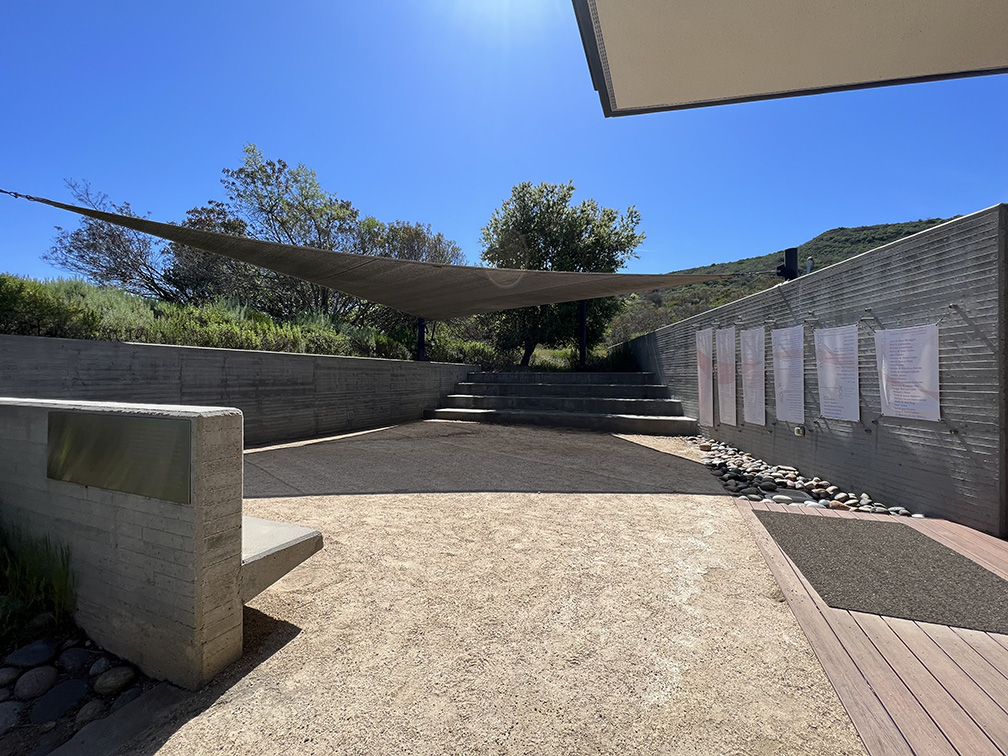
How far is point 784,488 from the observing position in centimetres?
347

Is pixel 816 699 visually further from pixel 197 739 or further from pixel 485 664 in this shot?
pixel 197 739

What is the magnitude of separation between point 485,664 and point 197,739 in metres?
0.76

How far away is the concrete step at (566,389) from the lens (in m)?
7.25

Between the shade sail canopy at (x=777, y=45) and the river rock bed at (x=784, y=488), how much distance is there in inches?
106

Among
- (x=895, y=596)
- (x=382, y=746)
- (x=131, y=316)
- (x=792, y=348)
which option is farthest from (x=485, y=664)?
(x=131, y=316)

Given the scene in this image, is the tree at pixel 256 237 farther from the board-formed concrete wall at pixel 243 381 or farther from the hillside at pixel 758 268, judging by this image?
the hillside at pixel 758 268

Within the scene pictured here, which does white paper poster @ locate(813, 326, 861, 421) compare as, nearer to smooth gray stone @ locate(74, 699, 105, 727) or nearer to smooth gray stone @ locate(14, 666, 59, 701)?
smooth gray stone @ locate(74, 699, 105, 727)

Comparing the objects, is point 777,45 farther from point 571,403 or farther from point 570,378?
point 570,378

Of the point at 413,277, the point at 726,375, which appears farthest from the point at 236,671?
the point at 726,375

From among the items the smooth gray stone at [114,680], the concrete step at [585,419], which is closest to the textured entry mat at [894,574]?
the smooth gray stone at [114,680]

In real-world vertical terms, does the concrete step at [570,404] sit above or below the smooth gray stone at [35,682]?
above

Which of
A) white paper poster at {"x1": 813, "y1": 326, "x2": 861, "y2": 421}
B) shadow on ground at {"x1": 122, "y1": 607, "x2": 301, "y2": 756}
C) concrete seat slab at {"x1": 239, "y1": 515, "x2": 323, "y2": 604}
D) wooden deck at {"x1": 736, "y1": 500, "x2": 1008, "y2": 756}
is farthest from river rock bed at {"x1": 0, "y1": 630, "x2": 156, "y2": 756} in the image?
white paper poster at {"x1": 813, "y1": 326, "x2": 861, "y2": 421}

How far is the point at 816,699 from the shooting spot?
3.84ft

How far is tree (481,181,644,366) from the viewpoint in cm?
1070
